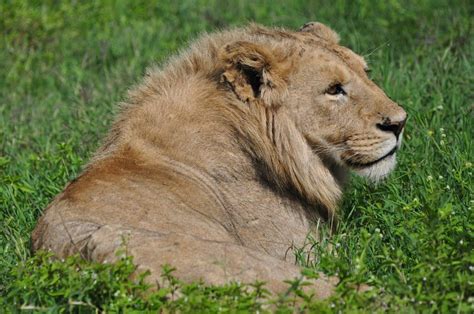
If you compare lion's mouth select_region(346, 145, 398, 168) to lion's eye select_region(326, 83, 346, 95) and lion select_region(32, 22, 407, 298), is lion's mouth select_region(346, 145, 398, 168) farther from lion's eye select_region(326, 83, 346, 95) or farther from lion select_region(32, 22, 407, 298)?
lion's eye select_region(326, 83, 346, 95)

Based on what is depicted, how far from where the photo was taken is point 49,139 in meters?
7.36

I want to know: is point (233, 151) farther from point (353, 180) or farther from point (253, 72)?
point (353, 180)

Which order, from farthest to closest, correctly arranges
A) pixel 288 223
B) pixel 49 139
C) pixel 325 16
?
1. pixel 325 16
2. pixel 49 139
3. pixel 288 223

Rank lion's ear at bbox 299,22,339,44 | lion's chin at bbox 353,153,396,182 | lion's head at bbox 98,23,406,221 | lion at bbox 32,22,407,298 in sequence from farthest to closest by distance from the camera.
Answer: lion's ear at bbox 299,22,339,44, lion's chin at bbox 353,153,396,182, lion's head at bbox 98,23,406,221, lion at bbox 32,22,407,298

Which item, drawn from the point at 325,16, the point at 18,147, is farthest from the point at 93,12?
the point at 18,147

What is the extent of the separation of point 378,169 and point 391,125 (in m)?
0.26

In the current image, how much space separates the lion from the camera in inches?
207

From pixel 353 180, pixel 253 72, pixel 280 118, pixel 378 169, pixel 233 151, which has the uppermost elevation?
pixel 253 72

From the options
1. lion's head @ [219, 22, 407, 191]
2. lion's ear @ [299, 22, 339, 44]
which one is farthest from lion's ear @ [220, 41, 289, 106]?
lion's ear @ [299, 22, 339, 44]

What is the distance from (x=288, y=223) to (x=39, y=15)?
17.6ft

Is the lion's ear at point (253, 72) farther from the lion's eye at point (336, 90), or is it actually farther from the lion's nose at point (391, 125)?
the lion's nose at point (391, 125)

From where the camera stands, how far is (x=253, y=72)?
535 cm

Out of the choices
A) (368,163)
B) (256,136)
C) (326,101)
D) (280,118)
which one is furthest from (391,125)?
(256,136)

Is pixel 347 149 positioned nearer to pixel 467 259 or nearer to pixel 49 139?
pixel 467 259
